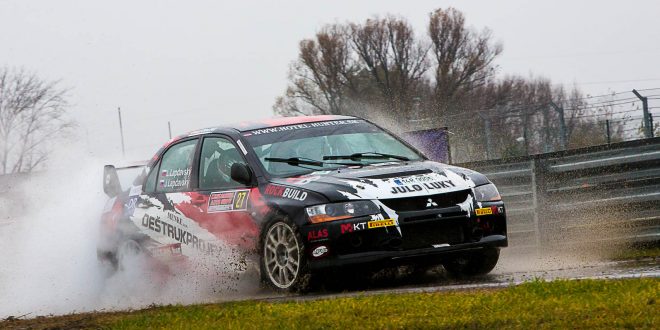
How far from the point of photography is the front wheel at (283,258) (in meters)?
8.73

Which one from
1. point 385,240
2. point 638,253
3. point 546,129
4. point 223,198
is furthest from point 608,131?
point 385,240

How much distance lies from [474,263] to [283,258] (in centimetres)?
163

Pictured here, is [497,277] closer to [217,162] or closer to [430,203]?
[430,203]

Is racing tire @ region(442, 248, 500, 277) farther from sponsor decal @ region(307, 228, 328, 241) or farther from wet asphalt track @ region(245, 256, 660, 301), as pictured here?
sponsor decal @ region(307, 228, 328, 241)

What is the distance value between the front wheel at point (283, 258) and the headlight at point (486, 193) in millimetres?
1460

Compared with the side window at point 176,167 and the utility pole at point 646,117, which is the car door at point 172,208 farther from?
the utility pole at point 646,117

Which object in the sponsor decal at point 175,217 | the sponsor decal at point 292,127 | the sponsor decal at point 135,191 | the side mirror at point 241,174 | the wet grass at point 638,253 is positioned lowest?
the wet grass at point 638,253

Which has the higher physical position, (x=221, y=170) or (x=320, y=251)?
(x=221, y=170)

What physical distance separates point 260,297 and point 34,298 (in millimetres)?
3176

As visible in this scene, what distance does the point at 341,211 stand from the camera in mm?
8641

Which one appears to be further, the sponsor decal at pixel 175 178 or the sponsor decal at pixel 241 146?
the sponsor decal at pixel 175 178

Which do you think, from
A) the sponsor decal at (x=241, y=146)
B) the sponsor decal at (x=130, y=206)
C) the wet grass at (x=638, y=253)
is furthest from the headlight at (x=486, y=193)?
the sponsor decal at (x=130, y=206)

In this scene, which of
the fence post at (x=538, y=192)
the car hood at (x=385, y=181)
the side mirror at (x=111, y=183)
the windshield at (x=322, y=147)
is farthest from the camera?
the fence post at (x=538, y=192)

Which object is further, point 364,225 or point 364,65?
point 364,65
